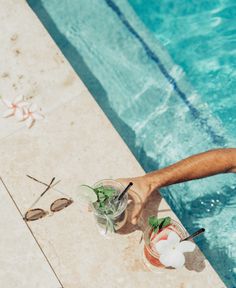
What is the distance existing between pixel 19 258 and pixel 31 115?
109cm

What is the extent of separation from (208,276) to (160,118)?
1.76 metres

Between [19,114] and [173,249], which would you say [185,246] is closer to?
[173,249]

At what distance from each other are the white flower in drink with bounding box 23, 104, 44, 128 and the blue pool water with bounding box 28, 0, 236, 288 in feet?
3.32

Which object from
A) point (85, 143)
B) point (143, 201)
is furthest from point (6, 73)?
point (143, 201)

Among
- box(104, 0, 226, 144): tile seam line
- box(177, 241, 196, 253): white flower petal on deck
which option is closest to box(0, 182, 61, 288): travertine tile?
box(177, 241, 196, 253): white flower petal on deck

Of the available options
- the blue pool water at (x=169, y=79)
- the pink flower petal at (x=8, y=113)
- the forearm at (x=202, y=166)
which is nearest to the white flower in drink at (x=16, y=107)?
the pink flower petal at (x=8, y=113)

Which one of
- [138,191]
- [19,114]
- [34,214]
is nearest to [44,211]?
[34,214]

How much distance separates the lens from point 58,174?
382 centimetres

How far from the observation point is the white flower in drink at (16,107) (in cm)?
402

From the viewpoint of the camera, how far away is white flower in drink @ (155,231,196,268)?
2.93 m

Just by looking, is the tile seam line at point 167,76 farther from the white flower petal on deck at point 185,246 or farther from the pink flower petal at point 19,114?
the white flower petal on deck at point 185,246

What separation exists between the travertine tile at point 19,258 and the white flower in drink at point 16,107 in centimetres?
73

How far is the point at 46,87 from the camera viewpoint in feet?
13.7

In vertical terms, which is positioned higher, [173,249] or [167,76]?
[167,76]
